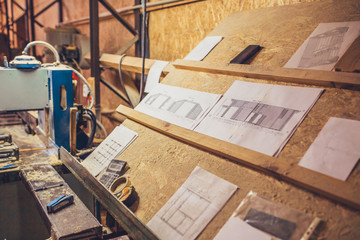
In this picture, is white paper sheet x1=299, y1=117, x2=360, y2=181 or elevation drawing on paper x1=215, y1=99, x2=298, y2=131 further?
elevation drawing on paper x1=215, y1=99, x2=298, y2=131

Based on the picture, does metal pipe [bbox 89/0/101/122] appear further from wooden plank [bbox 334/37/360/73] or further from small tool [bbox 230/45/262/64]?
wooden plank [bbox 334/37/360/73]

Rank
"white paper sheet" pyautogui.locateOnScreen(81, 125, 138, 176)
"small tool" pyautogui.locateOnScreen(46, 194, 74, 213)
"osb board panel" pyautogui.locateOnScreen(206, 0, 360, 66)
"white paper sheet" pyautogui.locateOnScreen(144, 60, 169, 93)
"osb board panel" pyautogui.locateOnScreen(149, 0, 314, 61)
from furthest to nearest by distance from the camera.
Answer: "osb board panel" pyautogui.locateOnScreen(149, 0, 314, 61) < "white paper sheet" pyautogui.locateOnScreen(144, 60, 169, 93) < "white paper sheet" pyautogui.locateOnScreen(81, 125, 138, 176) < "osb board panel" pyautogui.locateOnScreen(206, 0, 360, 66) < "small tool" pyautogui.locateOnScreen(46, 194, 74, 213)

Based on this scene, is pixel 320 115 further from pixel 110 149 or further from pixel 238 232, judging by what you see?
pixel 110 149

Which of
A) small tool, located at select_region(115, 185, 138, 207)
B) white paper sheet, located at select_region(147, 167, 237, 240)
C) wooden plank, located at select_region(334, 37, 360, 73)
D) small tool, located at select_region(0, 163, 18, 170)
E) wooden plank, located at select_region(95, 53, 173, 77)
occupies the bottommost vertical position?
small tool, located at select_region(0, 163, 18, 170)

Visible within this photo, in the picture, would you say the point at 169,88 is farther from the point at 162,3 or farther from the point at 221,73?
the point at 162,3

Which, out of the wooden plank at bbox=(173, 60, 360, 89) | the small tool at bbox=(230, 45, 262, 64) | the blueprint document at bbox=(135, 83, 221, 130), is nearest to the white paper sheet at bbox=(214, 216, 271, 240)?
the blueprint document at bbox=(135, 83, 221, 130)

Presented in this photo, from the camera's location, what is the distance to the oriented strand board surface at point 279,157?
37.3 inches

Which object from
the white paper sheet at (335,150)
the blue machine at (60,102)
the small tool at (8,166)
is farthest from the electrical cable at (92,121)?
the white paper sheet at (335,150)

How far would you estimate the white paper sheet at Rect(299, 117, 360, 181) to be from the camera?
98 cm

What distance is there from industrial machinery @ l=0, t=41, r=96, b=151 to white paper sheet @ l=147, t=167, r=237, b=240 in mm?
1324

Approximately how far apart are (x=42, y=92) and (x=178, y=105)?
1.22m

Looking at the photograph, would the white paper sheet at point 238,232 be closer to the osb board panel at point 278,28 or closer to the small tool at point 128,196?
the small tool at point 128,196

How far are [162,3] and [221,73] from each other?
195 cm

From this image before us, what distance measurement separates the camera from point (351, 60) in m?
1.27
